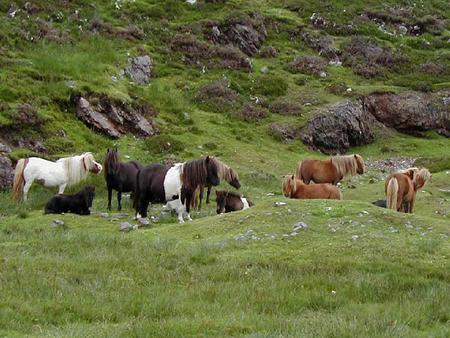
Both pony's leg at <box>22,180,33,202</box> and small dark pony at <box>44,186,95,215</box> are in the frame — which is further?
pony's leg at <box>22,180,33,202</box>

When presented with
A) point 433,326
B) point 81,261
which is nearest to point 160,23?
point 81,261

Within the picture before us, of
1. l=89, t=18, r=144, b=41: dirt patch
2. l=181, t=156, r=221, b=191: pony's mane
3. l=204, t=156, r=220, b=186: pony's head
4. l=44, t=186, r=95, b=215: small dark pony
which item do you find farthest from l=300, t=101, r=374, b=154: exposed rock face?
l=44, t=186, r=95, b=215: small dark pony

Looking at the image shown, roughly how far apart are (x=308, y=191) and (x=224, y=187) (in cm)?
471

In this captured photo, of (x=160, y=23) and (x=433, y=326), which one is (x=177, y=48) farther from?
(x=433, y=326)

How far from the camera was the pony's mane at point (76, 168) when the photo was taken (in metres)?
18.4

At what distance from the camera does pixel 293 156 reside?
2838cm

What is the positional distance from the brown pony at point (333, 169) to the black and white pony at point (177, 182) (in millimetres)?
5157

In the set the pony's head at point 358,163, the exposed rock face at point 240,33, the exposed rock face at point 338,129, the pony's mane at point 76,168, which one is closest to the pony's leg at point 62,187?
the pony's mane at point 76,168

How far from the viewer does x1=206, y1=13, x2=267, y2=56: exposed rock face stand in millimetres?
39906

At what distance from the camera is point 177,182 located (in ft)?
49.8

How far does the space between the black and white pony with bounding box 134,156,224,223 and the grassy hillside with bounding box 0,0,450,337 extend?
53 cm

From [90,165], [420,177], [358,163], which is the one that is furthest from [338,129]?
[90,165]

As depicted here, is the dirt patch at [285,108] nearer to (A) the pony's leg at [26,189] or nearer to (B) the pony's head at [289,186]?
(B) the pony's head at [289,186]

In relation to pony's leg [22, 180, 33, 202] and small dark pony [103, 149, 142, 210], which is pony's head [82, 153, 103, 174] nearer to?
small dark pony [103, 149, 142, 210]
